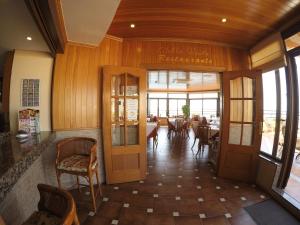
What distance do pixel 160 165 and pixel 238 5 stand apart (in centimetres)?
326

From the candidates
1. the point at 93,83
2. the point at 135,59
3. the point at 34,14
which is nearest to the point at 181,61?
the point at 135,59

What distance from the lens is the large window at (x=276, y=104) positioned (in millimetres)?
2801

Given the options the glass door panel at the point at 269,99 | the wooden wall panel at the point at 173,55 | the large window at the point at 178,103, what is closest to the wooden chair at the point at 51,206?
the wooden wall panel at the point at 173,55

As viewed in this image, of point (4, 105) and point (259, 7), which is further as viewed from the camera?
point (4, 105)

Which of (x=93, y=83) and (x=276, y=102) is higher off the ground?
(x=93, y=83)

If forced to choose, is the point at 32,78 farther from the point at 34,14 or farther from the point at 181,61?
the point at 181,61

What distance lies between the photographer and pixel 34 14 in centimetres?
155

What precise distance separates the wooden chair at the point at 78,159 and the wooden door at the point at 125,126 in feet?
1.22

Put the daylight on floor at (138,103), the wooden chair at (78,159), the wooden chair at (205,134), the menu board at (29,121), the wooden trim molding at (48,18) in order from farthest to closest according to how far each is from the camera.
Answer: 1. the wooden chair at (205,134)
2. the menu board at (29,121)
3. the wooden chair at (78,159)
4. the daylight on floor at (138,103)
5. the wooden trim molding at (48,18)

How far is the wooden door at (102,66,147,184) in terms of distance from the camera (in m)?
2.88

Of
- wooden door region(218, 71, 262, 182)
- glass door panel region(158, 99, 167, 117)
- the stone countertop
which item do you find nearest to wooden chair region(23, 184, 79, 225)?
the stone countertop

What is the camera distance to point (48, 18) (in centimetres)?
169

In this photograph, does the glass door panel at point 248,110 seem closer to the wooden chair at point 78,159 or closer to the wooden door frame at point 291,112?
the wooden door frame at point 291,112

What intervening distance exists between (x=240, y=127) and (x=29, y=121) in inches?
137
